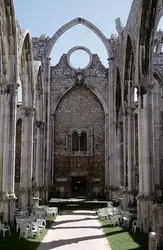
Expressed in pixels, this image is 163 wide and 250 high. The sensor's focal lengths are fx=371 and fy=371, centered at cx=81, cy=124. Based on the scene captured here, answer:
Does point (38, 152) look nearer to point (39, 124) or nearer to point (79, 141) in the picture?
point (39, 124)

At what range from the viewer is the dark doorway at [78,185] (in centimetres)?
2835

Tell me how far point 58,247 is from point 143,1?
8785mm

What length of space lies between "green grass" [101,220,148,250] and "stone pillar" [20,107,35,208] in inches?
223

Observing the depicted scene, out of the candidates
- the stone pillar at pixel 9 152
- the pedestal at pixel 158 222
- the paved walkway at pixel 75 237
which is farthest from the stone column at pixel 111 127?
the pedestal at pixel 158 222

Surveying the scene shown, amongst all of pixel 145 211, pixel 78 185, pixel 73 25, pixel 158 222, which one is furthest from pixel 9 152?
pixel 78 185

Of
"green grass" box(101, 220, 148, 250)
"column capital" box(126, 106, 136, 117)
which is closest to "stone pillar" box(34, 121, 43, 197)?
"column capital" box(126, 106, 136, 117)

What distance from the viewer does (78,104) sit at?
2842 cm

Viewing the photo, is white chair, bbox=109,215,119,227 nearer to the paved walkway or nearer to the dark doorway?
the paved walkway

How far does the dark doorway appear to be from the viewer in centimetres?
2835

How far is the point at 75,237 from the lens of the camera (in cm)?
1137

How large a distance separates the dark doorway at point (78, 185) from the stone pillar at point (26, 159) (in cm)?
1004

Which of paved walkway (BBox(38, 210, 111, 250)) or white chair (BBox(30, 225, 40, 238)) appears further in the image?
white chair (BBox(30, 225, 40, 238))

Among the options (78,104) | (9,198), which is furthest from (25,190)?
(78,104)

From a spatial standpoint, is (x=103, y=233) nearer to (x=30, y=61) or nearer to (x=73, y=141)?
(x=30, y=61)
